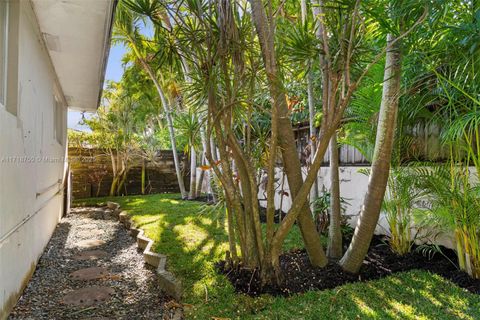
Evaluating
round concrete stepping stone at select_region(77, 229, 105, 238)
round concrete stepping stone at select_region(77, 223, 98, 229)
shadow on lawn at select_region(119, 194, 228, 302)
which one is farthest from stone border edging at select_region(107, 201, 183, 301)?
round concrete stepping stone at select_region(77, 223, 98, 229)

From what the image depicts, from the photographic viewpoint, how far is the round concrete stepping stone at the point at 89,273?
3.28 metres

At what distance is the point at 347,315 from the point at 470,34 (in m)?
2.06

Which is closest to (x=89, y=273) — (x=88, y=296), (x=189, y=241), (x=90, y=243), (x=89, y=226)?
(x=88, y=296)

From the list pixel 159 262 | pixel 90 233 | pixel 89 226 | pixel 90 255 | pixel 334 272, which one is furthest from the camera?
pixel 89 226

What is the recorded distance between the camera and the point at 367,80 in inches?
138

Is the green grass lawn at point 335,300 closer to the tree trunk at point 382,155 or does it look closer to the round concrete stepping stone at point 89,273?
the tree trunk at point 382,155

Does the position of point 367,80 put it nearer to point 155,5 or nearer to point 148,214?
point 155,5

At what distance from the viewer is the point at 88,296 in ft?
9.25

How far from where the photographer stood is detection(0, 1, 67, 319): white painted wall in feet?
7.45

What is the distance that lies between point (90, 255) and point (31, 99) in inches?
76.9

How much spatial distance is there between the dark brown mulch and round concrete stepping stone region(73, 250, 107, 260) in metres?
1.75

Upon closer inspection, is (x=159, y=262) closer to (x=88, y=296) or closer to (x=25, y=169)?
(x=88, y=296)

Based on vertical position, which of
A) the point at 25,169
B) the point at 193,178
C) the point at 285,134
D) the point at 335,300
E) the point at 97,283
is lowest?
the point at 97,283

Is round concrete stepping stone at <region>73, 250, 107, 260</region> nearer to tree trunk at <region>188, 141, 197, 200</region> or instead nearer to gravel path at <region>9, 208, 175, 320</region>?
gravel path at <region>9, 208, 175, 320</region>
